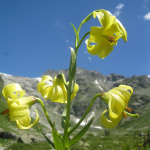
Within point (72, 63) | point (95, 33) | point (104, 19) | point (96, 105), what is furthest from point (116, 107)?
point (96, 105)

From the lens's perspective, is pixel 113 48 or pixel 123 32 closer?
pixel 123 32

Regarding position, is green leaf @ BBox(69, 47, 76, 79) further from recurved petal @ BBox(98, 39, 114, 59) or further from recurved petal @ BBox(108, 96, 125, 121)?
recurved petal @ BBox(108, 96, 125, 121)

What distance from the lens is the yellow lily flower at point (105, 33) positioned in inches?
69.3

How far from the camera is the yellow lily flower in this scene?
1.76 metres

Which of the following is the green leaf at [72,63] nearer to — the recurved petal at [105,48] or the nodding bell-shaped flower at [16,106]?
the recurved petal at [105,48]

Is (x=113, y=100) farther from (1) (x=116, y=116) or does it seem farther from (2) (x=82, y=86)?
(2) (x=82, y=86)

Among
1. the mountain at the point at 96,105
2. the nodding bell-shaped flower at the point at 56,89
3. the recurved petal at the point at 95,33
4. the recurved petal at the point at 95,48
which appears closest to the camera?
the recurved petal at the point at 95,33

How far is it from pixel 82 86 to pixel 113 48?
191m

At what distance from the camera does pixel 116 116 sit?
5.29 ft

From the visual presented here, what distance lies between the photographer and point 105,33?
1.89 metres

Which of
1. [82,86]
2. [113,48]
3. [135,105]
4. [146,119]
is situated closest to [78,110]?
[82,86]

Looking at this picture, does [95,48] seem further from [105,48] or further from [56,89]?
[56,89]

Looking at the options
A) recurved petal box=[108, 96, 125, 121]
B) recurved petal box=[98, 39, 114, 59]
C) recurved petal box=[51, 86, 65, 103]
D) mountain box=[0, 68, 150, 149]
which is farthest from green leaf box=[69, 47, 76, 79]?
mountain box=[0, 68, 150, 149]

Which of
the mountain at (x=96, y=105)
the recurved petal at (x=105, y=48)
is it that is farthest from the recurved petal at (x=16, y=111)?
the mountain at (x=96, y=105)
